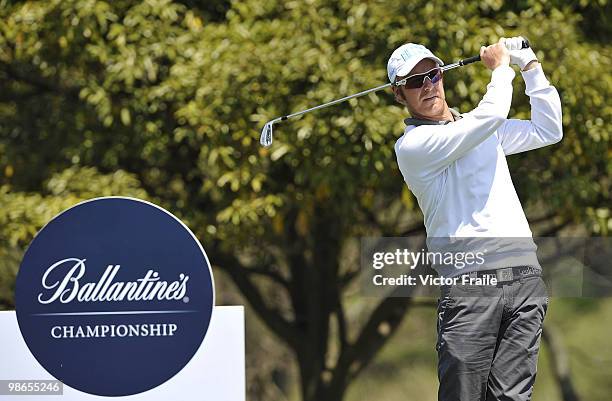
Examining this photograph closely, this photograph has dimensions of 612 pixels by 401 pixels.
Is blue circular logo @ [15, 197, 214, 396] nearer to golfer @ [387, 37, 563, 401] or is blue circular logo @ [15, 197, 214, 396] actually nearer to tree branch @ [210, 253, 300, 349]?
golfer @ [387, 37, 563, 401]

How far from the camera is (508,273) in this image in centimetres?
402

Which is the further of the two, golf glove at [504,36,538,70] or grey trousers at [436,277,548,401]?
golf glove at [504,36,538,70]

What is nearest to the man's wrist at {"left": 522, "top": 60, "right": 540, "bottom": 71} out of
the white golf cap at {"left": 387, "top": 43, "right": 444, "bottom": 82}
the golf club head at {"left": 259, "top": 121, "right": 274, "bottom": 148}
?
the white golf cap at {"left": 387, "top": 43, "right": 444, "bottom": 82}

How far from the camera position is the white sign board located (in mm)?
4613

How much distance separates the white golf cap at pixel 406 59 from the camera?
4207 mm

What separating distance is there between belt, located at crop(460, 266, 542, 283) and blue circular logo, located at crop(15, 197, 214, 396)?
1184 mm

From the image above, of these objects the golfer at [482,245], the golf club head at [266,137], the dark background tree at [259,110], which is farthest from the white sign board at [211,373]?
the dark background tree at [259,110]

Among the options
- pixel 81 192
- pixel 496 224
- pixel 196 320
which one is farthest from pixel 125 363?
pixel 81 192

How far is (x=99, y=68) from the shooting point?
331 inches

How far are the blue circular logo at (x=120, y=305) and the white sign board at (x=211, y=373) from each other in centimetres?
3

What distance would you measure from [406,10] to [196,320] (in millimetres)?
3369

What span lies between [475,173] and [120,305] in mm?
1579

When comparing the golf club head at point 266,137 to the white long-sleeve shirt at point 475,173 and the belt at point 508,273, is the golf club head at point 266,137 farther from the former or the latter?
the belt at point 508,273

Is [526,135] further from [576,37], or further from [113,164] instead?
[113,164]
